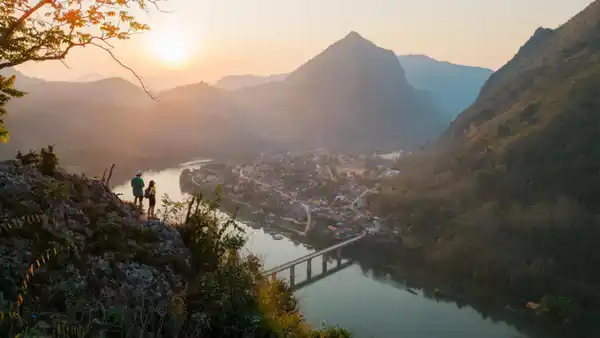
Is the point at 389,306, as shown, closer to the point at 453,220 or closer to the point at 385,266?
the point at 385,266

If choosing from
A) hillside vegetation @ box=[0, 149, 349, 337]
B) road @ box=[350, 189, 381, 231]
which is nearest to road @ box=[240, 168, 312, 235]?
road @ box=[350, 189, 381, 231]

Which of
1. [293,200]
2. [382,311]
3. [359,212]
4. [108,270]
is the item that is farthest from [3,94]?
[293,200]

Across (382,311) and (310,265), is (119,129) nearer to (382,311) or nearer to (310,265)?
(310,265)

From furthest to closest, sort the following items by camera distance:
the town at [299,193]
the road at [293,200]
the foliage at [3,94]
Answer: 1. the road at [293,200]
2. the town at [299,193]
3. the foliage at [3,94]

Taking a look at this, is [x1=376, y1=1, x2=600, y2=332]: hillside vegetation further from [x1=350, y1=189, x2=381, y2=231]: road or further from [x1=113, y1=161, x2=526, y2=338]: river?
[x1=113, y1=161, x2=526, y2=338]: river

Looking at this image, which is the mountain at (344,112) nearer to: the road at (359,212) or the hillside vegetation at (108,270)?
the road at (359,212)

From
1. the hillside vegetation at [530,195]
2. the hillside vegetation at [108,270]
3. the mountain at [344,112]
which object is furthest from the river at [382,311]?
the mountain at [344,112]

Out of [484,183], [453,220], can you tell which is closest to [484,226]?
[453,220]
